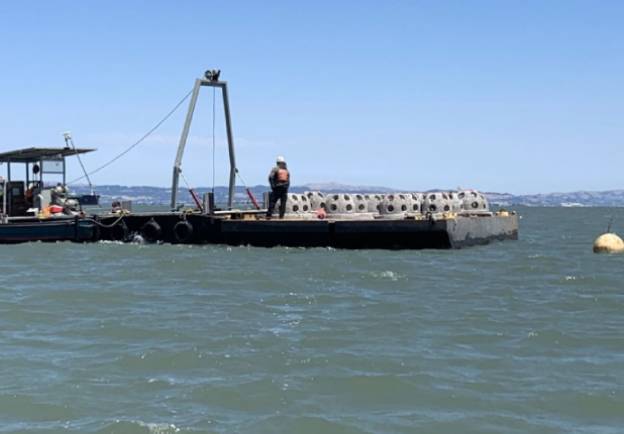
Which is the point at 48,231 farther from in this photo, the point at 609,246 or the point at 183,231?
the point at 609,246

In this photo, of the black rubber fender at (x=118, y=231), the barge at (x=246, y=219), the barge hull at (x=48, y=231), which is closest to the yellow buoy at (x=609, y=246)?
the barge at (x=246, y=219)

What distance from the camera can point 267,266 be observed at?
24859 mm

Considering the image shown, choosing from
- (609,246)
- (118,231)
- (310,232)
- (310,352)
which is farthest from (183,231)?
(310,352)

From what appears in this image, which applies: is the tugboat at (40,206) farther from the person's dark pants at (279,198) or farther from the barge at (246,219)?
the person's dark pants at (279,198)

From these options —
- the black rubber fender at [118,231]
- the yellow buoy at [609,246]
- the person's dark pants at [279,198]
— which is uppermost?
the person's dark pants at [279,198]

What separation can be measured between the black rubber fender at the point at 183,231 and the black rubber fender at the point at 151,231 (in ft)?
2.14

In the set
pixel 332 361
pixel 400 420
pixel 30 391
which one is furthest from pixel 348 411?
pixel 30 391

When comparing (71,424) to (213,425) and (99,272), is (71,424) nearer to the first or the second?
(213,425)

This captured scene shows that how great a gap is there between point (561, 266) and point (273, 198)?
9.99 metres

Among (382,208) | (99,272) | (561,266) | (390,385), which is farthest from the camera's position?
(382,208)

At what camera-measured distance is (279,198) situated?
102 ft

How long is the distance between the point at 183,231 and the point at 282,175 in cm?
426

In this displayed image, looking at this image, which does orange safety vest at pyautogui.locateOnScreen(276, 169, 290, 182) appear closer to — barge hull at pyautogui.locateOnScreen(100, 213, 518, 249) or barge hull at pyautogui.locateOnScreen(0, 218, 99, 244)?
barge hull at pyautogui.locateOnScreen(100, 213, 518, 249)

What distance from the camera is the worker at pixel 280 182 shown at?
30305mm
